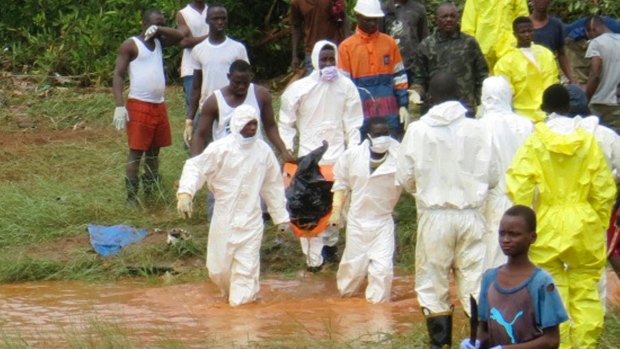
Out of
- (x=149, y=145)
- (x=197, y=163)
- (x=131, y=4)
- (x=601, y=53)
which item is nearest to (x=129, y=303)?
(x=197, y=163)

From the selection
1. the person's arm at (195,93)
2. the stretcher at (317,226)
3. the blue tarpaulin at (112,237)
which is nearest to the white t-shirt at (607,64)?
the stretcher at (317,226)

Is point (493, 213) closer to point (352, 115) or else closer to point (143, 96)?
point (352, 115)

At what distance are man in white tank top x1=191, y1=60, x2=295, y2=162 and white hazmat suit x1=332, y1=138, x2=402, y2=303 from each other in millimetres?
1081

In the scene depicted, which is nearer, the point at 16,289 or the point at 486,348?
the point at 486,348

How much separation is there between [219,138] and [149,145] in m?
1.87

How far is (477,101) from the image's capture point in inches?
459

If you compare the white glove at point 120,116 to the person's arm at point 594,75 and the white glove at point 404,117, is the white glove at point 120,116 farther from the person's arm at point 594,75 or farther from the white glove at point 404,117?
the person's arm at point 594,75

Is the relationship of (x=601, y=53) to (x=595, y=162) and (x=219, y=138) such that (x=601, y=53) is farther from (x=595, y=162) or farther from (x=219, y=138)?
(x=595, y=162)

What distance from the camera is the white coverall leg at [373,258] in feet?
33.5

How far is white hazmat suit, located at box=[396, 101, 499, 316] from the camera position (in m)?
8.57

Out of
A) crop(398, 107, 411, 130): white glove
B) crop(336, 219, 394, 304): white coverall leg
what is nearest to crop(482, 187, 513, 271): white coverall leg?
crop(336, 219, 394, 304): white coverall leg

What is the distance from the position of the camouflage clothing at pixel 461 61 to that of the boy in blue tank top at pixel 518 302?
4751 mm

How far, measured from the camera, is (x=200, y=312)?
400 inches

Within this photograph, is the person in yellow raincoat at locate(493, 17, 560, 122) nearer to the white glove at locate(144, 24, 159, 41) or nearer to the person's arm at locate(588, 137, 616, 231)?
the white glove at locate(144, 24, 159, 41)
